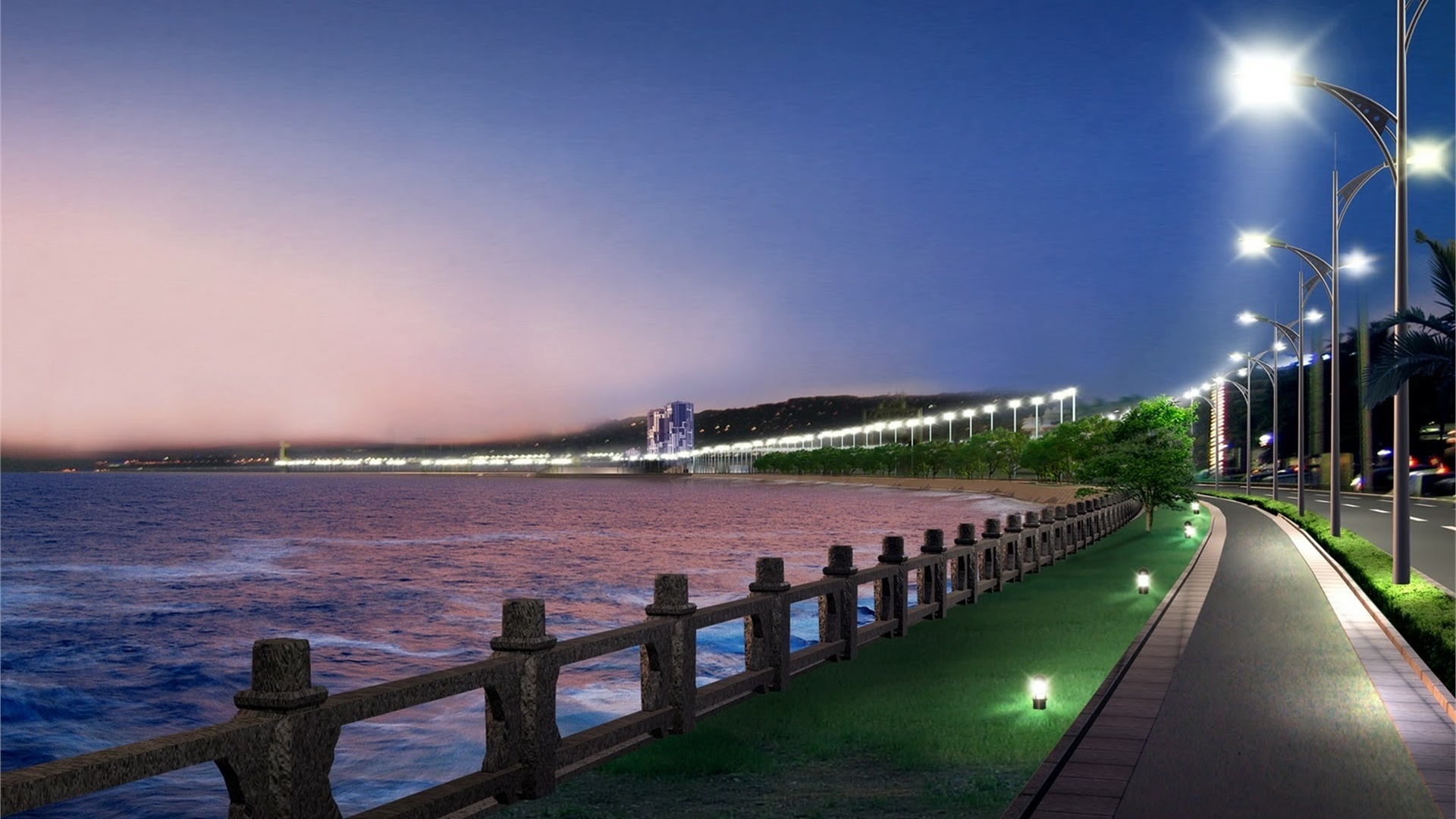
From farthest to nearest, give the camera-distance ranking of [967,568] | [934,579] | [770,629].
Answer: [967,568] < [934,579] < [770,629]

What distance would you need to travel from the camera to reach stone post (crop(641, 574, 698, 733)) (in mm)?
8797

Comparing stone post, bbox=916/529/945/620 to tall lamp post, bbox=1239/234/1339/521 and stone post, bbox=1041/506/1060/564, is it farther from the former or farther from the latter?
tall lamp post, bbox=1239/234/1339/521

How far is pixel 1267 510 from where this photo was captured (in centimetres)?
5238

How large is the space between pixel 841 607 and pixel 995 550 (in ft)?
29.9

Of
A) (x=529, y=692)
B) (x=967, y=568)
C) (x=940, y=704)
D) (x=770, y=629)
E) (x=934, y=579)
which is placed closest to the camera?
(x=529, y=692)

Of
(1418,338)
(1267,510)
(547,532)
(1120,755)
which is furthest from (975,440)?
(1120,755)

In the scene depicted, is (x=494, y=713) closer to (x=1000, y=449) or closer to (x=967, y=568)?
(x=967, y=568)

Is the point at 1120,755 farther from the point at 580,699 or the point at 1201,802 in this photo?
the point at 580,699

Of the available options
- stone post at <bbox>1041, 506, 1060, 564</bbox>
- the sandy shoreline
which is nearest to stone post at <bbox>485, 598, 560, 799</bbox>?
stone post at <bbox>1041, 506, 1060, 564</bbox>

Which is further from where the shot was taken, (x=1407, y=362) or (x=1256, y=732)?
(x=1407, y=362)

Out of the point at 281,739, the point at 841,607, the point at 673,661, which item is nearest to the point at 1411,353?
the point at 841,607

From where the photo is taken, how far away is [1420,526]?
37.2 m

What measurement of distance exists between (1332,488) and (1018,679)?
21.9 meters

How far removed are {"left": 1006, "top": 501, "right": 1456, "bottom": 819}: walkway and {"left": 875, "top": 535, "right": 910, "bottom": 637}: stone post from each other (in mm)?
3008
